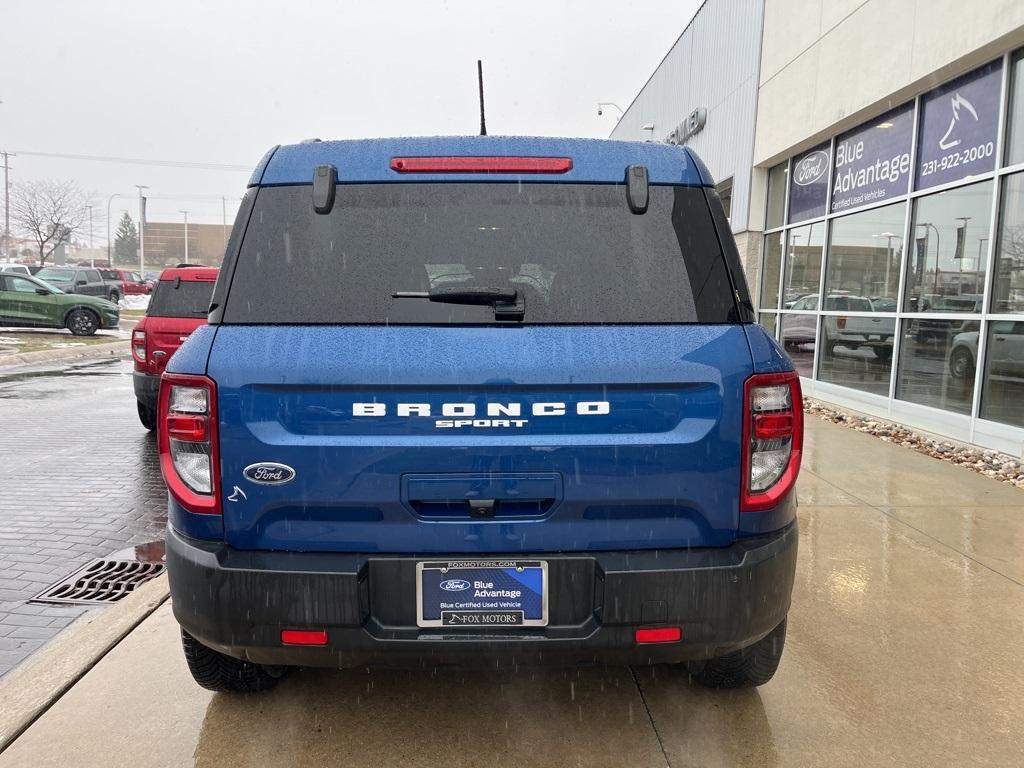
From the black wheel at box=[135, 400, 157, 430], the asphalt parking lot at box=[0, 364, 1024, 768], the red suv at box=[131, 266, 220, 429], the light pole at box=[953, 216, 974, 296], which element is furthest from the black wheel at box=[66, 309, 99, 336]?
the light pole at box=[953, 216, 974, 296]

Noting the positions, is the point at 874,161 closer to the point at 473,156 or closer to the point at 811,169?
the point at 811,169

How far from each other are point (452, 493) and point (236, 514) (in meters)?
0.61

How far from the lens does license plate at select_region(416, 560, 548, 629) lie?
6.77 ft

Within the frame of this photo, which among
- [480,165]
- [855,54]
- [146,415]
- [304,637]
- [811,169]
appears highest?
[855,54]

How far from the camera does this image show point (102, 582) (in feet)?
13.2

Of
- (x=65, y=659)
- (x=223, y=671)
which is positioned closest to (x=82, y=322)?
(x=65, y=659)

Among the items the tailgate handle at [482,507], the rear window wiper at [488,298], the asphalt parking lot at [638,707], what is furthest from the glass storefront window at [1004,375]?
the tailgate handle at [482,507]

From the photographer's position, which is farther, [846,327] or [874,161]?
[846,327]

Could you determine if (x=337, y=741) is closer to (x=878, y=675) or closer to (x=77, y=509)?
(x=878, y=675)

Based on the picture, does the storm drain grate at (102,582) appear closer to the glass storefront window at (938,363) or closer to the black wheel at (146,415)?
the black wheel at (146,415)

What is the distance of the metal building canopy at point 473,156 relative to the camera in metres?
2.27

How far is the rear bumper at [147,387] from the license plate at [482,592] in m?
6.46

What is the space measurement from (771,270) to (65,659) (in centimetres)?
1241

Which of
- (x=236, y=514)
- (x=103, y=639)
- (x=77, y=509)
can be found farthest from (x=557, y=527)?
(x=77, y=509)
